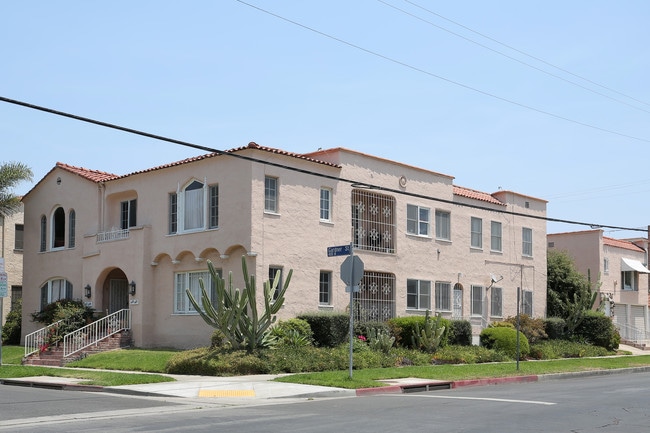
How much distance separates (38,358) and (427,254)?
Result: 14.8 meters

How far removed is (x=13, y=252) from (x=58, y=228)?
782 cm

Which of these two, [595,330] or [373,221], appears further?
[595,330]

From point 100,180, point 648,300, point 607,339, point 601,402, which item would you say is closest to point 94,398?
point 601,402

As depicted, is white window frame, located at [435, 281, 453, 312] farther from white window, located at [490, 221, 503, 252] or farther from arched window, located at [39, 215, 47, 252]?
arched window, located at [39, 215, 47, 252]

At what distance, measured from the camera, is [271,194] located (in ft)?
85.8

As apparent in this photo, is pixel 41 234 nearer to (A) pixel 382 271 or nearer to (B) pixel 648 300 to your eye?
(A) pixel 382 271

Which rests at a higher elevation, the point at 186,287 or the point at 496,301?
the point at 186,287

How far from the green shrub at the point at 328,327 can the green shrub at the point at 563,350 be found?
9017 millimetres

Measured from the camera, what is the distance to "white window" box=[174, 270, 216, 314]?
27.3 meters

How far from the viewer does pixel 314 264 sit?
2706cm

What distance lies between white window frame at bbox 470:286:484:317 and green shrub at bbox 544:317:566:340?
9.46ft

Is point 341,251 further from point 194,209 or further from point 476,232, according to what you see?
point 476,232

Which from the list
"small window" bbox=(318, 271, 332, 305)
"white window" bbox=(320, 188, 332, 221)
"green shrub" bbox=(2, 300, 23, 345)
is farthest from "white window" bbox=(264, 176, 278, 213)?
"green shrub" bbox=(2, 300, 23, 345)

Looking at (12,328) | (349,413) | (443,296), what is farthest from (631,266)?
(349,413)
